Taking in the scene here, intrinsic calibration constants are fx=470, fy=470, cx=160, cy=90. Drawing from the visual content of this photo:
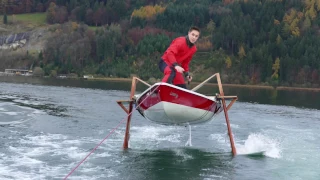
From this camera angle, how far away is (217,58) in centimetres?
13450

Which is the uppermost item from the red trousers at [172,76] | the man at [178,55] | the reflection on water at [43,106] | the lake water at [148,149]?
the man at [178,55]

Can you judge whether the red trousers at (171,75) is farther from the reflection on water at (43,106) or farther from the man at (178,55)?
the reflection on water at (43,106)

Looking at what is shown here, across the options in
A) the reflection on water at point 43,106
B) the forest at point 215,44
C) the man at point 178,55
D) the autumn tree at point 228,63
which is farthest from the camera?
the autumn tree at point 228,63

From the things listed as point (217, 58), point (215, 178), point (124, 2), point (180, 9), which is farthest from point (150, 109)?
point (124, 2)

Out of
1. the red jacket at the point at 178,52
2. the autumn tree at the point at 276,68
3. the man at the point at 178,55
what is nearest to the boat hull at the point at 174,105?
the man at the point at 178,55

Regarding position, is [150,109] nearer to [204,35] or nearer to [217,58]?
[217,58]

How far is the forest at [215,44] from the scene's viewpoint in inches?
4764

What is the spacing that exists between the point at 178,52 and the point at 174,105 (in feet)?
7.85

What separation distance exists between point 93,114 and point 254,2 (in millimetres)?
131984

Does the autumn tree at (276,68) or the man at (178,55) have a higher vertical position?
the man at (178,55)

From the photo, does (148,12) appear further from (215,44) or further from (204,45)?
(215,44)

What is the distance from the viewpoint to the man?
66.2ft

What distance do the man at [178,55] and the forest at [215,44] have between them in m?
95.5

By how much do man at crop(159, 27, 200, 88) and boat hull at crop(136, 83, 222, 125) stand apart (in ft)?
3.36
